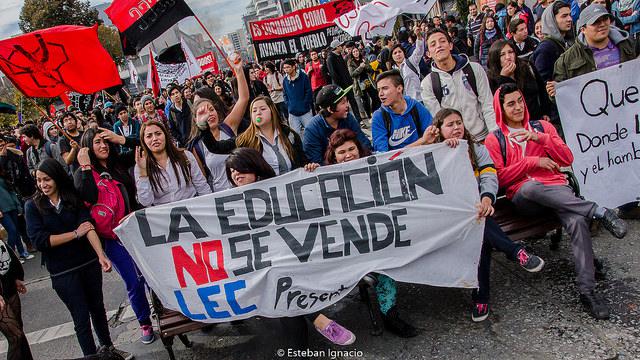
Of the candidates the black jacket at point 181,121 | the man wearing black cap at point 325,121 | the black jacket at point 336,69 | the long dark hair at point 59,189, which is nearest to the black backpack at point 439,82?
the man wearing black cap at point 325,121

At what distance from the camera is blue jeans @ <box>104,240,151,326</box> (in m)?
4.07

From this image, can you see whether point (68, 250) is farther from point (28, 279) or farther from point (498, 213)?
point (28, 279)

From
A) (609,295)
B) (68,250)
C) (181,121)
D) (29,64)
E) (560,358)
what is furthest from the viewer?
(181,121)

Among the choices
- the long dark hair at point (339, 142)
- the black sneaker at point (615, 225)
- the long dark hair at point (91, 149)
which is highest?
the long dark hair at point (91, 149)

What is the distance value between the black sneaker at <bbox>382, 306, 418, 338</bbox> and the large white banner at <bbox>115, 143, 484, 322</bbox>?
0.29m

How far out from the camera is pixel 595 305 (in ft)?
10.5

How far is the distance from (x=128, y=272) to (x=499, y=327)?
9.50 ft

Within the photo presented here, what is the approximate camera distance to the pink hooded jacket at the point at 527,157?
3.70m

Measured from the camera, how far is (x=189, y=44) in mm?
11781

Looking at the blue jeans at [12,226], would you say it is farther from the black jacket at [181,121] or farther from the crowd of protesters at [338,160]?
the crowd of protesters at [338,160]

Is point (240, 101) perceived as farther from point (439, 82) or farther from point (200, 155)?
point (439, 82)

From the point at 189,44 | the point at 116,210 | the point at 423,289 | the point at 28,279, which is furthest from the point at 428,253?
the point at 189,44

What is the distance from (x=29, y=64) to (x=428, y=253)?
15.2ft

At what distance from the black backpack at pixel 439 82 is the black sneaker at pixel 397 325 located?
2.09 metres
